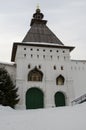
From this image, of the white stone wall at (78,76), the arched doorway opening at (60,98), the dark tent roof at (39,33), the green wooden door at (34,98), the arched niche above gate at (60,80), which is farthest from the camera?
the dark tent roof at (39,33)

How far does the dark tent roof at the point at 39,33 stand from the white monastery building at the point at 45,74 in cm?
23

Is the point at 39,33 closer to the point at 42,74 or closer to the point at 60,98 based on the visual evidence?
the point at 42,74

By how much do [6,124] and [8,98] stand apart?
45.5ft

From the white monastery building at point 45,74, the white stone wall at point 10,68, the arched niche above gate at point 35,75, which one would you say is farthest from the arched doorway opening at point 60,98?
the white stone wall at point 10,68

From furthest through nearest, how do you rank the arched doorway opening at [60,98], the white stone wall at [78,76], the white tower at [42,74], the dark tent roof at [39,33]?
the dark tent roof at [39,33], the white stone wall at [78,76], the arched doorway opening at [60,98], the white tower at [42,74]

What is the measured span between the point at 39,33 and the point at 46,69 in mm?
5648

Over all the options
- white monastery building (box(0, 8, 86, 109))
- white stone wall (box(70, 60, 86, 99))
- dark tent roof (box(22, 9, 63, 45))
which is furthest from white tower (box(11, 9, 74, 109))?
white stone wall (box(70, 60, 86, 99))

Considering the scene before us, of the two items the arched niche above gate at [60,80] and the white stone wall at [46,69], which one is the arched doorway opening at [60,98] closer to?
the white stone wall at [46,69]

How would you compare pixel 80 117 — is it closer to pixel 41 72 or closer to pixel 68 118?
pixel 68 118

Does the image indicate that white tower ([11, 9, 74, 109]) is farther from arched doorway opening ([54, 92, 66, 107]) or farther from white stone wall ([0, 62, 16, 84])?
white stone wall ([0, 62, 16, 84])

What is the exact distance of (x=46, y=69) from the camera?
2845 cm

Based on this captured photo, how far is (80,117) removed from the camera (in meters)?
9.70

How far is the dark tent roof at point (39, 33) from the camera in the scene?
3062cm

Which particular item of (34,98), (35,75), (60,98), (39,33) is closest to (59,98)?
(60,98)
